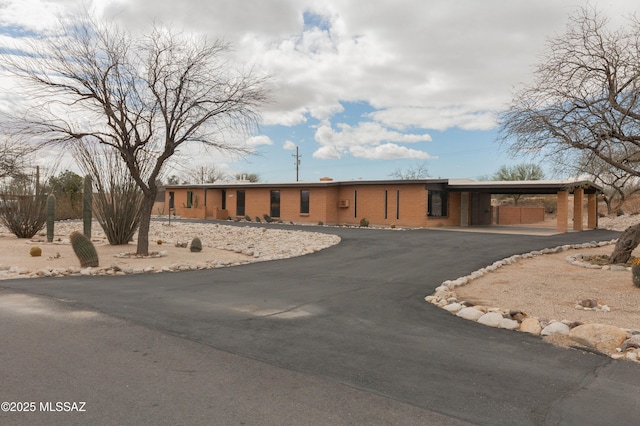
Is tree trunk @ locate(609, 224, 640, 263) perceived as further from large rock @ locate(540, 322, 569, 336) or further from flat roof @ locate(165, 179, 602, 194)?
flat roof @ locate(165, 179, 602, 194)

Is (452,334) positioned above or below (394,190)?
below

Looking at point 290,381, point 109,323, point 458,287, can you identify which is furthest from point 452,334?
point 109,323

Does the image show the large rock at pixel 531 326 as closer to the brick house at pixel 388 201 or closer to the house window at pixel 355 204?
the brick house at pixel 388 201

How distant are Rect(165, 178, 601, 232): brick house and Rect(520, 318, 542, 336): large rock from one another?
19.1 metres

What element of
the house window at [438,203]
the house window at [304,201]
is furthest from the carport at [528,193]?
the house window at [304,201]

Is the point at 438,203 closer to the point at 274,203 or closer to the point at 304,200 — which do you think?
the point at 304,200

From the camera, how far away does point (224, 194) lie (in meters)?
37.3

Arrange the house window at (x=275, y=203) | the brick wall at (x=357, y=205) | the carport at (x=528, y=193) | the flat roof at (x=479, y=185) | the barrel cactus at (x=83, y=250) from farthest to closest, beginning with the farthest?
the house window at (x=275, y=203)
the brick wall at (x=357, y=205)
the carport at (x=528, y=193)
the flat roof at (x=479, y=185)
the barrel cactus at (x=83, y=250)

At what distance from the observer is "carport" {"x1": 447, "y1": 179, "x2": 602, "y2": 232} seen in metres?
24.0

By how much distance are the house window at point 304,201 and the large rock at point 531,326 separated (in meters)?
24.9

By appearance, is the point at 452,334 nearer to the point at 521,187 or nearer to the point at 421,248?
the point at 421,248

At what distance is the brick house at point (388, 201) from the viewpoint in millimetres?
26383

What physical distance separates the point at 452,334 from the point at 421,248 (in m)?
10.7

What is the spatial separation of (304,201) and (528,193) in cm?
1505
